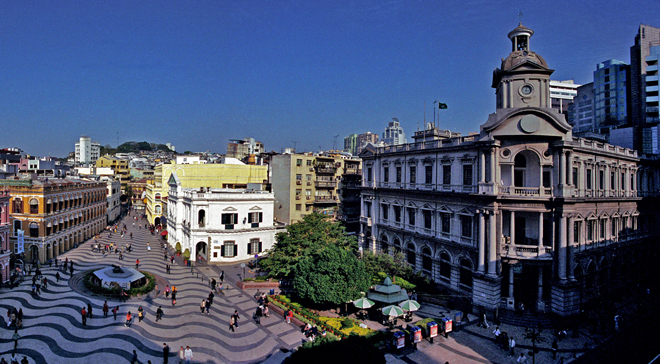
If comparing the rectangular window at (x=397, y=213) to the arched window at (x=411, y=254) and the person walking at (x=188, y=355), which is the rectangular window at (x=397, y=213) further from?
Result: the person walking at (x=188, y=355)

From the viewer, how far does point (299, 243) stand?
123 ft

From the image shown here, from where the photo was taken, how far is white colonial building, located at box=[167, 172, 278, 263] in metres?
45.8

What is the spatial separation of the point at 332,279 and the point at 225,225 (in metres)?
23.0

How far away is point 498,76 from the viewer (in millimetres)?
34188

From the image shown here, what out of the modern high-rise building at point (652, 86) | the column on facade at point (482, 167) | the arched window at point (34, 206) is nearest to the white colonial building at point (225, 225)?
the arched window at point (34, 206)

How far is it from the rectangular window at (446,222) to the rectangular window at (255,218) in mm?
24153

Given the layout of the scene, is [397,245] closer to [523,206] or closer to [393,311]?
[523,206]

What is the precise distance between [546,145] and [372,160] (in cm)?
2055

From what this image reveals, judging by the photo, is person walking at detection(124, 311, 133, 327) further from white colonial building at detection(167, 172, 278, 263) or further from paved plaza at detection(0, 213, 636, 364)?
white colonial building at detection(167, 172, 278, 263)

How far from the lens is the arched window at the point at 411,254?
39.8 metres

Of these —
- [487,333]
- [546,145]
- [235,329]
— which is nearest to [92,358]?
[235,329]

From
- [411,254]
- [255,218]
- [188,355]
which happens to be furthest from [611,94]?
[188,355]

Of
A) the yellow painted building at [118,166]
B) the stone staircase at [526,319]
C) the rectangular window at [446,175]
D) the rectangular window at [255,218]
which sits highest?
the yellow painted building at [118,166]

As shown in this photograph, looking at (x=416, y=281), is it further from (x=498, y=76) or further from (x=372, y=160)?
(x=498, y=76)
